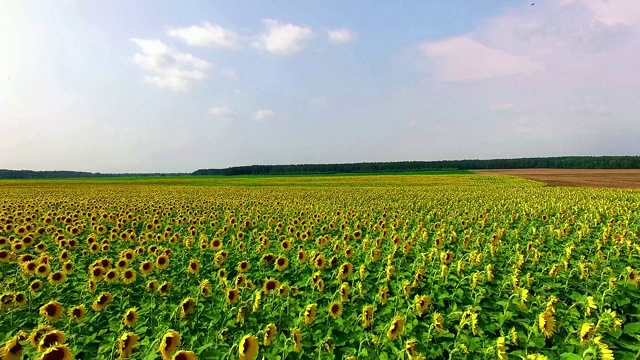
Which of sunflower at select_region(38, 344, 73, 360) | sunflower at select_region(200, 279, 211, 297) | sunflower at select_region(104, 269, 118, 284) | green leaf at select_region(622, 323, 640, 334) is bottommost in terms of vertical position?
green leaf at select_region(622, 323, 640, 334)

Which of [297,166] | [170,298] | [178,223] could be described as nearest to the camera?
[170,298]

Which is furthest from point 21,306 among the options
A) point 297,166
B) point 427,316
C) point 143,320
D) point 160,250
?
point 297,166

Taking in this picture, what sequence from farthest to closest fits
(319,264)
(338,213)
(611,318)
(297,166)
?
(297,166) < (338,213) < (319,264) < (611,318)

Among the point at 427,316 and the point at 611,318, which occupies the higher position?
the point at 611,318

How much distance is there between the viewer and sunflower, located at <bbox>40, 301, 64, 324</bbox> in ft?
15.7

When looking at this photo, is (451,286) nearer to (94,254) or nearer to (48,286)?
(48,286)

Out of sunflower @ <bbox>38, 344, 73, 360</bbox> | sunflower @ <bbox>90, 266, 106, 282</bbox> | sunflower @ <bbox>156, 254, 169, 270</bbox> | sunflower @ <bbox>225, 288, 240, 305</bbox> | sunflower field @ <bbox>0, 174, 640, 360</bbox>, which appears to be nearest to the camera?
sunflower @ <bbox>38, 344, 73, 360</bbox>

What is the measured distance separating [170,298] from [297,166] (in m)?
157

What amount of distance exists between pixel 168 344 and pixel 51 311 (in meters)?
2.48

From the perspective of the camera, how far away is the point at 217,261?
7441 mm

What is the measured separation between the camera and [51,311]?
487cm

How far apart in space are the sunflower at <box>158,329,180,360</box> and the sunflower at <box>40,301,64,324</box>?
7.70 ft

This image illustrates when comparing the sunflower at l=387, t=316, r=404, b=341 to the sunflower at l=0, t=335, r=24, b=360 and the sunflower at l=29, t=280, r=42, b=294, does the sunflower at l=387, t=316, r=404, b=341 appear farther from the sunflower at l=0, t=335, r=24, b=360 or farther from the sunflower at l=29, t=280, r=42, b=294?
the sunflower at l=29, t=280, r=42, b=294

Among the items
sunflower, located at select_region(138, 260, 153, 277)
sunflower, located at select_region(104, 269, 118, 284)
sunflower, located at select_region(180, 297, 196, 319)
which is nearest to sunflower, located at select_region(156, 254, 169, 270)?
sunflower, located at select_region(138, 260, 153, 277)
